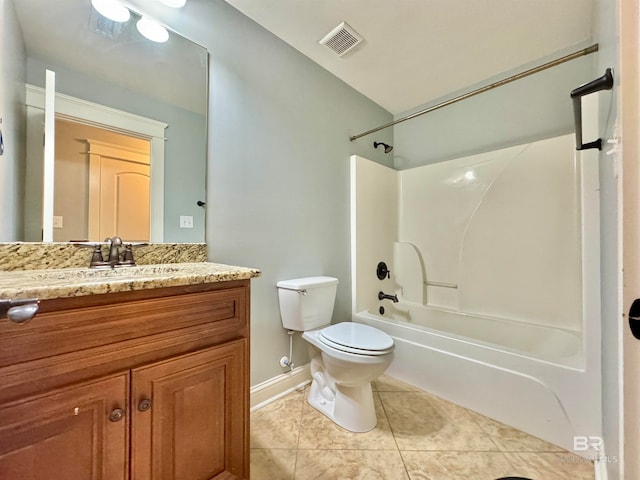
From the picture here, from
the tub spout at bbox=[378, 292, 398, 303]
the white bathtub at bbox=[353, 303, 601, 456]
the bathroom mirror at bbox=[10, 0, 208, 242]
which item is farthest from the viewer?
the tub spout at bbox=[378, 292, 398, 303]

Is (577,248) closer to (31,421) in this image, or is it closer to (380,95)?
(380,95)

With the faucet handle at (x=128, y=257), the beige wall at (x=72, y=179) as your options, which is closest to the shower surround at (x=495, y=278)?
the faucet handle at (x=128, y=257)

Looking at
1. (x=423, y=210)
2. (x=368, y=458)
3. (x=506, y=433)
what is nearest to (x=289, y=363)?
(x=368, y=458)

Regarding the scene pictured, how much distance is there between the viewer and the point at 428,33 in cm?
163

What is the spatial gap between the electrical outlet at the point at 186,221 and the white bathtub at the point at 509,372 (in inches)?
54.5

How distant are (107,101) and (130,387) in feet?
3.86

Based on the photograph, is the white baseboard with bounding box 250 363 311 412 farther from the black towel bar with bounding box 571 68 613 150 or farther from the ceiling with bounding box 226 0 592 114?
the ceiling with bounding box 226 0 592 114

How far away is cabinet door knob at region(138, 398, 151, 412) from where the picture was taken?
694mm

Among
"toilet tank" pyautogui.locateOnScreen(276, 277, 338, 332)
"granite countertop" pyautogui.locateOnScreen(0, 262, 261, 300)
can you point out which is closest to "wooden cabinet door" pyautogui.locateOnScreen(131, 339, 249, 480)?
"granite countertop" pyautogui.locateOnScreen(0, 262, 261, 300)

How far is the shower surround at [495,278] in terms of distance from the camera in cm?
127

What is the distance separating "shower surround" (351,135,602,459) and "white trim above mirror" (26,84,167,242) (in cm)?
137

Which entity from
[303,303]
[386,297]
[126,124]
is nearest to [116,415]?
[303,303]
